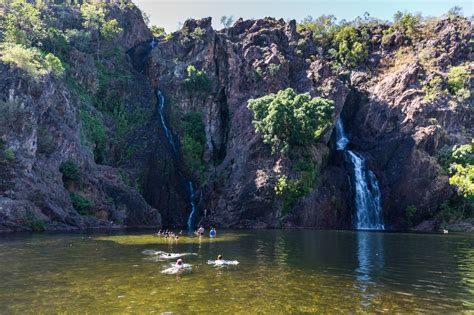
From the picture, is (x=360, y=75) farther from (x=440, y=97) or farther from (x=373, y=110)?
(x=440, y=97)

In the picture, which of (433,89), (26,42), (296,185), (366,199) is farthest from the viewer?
(433,89)

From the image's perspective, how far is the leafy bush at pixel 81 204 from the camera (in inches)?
2442

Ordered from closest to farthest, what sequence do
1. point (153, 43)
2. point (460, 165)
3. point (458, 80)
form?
point (460, 165) → point (458, 80) → point (153, 43)

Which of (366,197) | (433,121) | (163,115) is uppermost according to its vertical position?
(163,115)

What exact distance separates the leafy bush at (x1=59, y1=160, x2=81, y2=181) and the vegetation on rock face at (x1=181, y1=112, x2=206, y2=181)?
25.4 m

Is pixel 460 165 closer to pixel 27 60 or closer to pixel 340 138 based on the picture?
pixel 340 138

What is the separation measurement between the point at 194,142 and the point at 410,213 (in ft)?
148

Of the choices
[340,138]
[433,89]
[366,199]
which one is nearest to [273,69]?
[340,138]

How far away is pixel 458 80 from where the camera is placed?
3538 inches

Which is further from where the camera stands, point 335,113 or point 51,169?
point 335,113

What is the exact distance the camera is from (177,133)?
9019 centimetres

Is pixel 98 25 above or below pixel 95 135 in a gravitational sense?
above

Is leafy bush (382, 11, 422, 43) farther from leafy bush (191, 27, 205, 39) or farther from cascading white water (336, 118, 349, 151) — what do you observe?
leafy bush (191, 27, 205, 39)

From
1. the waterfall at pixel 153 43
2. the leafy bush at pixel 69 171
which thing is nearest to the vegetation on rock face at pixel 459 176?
the leafy bush at pixel 69 171
